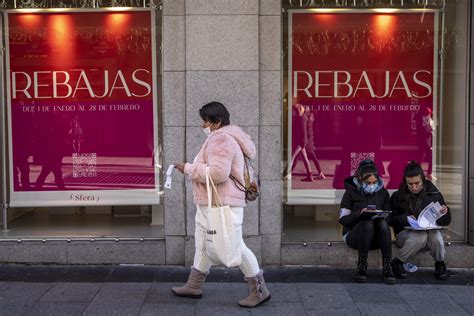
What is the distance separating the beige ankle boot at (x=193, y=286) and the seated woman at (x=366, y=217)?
1.68 meters

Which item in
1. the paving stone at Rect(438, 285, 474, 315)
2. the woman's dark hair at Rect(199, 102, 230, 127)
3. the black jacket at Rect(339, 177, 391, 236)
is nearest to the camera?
the woman's dark hair at Rect(199, 102, 230, 127)

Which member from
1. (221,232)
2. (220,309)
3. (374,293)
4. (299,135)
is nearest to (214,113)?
(221,232)

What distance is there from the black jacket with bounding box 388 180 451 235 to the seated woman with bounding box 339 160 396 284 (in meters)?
0.16

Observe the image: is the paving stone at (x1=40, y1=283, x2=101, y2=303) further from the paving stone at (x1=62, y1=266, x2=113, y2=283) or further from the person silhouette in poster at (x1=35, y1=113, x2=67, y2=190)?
the person silhouette in poster at (x1=35, y1=113, x2=67, y2=190)

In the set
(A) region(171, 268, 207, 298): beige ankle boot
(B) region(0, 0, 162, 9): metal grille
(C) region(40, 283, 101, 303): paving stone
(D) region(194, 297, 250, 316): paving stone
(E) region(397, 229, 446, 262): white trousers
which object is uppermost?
(B) region(0, 0, 162, 9): metal grille

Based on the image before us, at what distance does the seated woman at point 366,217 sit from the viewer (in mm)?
6309

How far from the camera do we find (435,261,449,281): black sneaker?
6.43 meters

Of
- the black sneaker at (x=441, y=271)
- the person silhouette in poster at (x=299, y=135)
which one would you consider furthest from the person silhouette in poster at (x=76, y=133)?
the black sneaker at (x=441, y=271)

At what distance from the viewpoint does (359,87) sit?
23.6ft

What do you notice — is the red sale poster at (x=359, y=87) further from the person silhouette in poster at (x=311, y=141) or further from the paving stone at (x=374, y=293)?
the paving stone at (x=374, y=293)

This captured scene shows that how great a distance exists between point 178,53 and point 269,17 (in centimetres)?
106

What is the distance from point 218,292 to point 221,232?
3.62 ft

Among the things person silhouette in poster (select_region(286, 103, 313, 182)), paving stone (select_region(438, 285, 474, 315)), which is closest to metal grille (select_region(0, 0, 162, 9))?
A: person silhouette in poster (select_region(286, 103, 313, 182))

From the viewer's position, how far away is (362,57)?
722 cm
